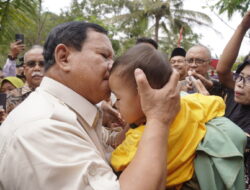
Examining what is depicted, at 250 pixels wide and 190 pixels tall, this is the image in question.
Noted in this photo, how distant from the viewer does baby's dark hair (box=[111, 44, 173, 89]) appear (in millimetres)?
1609

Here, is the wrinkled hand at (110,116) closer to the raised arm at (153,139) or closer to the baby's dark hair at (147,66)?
the baby's dark hair at (147,66)

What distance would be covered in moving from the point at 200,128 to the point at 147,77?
0.38m

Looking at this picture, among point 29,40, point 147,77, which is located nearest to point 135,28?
point 29,40

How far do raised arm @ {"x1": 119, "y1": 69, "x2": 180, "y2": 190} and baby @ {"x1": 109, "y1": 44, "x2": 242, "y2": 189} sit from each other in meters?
0.08

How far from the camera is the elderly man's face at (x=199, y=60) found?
416 cm

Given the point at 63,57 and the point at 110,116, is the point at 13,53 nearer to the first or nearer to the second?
the point at 110,116

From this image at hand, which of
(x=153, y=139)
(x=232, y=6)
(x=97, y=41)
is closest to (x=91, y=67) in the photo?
(x=97, y=41)

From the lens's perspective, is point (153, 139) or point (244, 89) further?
point (244, 89)

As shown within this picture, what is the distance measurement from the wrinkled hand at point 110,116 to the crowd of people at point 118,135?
34 centimetres

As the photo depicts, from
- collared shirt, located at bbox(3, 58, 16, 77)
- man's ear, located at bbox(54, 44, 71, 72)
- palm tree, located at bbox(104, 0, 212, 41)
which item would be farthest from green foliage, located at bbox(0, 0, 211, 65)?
man's ear, located at bbox(54, 44, 71, 72)

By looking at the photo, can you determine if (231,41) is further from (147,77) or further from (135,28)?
(135,28)

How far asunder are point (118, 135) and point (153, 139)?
0.73 m

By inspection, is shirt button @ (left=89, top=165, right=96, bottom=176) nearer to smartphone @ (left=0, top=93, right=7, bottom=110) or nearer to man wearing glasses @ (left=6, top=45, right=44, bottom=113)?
smartphone @ (left=0, top=93, right=7, bottom=110)

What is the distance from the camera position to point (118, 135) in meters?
2.09
